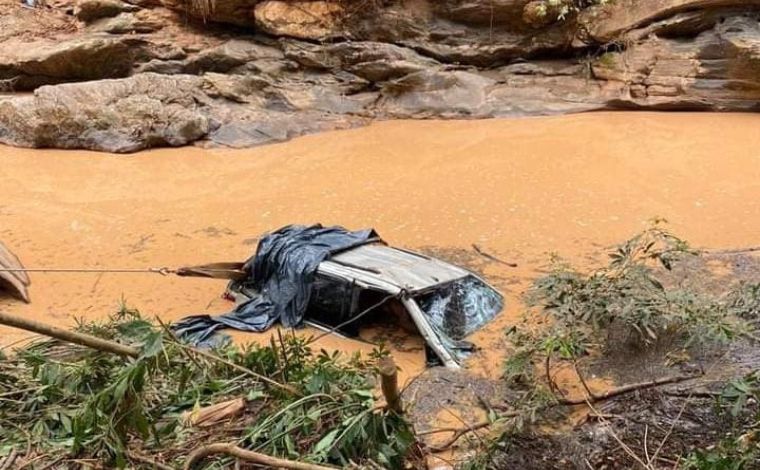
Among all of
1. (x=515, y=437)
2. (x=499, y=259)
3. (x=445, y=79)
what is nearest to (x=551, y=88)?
(x=445, y=79)

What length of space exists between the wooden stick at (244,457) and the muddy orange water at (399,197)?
238 centimetres

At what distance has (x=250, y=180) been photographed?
8.73m

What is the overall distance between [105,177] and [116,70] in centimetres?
373

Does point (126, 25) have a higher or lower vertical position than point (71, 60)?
higher

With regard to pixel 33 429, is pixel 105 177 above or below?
below

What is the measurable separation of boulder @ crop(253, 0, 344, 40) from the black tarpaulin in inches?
276

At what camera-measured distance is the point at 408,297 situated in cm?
488

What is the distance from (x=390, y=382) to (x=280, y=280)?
317 cm

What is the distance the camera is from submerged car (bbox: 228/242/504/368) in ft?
16.0

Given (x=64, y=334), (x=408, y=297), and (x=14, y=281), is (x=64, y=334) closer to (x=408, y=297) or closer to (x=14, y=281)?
(x=408, y=297)

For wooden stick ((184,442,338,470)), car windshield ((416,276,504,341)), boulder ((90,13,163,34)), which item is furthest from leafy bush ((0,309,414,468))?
boulder ((90,13,163,34))

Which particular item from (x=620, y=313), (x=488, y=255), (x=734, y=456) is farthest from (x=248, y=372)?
(x=488, y=255)

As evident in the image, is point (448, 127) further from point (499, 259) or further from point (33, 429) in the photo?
point (33, 429)

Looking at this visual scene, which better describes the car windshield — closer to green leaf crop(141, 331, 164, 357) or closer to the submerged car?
the submerged car
